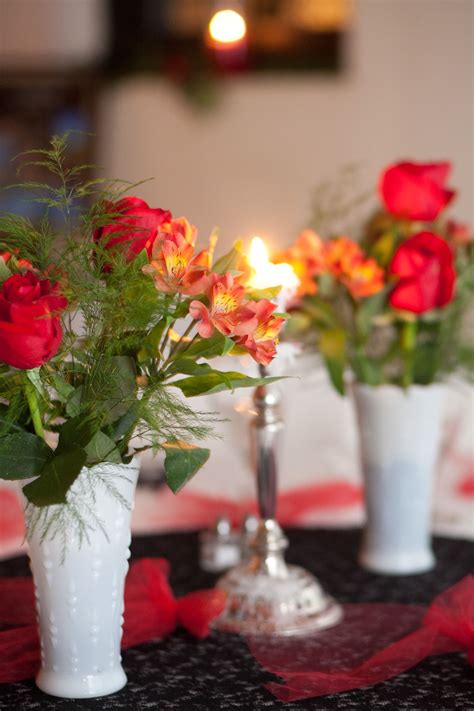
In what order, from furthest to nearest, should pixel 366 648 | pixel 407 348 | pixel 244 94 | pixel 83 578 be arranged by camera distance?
1. pixel 244 94
2. pixel 407 348
3. pixel 366 648
4. pixel 83 578

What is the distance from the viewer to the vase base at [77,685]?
0.86m

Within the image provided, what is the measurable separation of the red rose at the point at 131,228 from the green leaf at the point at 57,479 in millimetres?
160

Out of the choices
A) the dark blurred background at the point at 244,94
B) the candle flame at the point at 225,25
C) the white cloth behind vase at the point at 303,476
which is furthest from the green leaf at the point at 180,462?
the dark blurred background at the point at 244,94

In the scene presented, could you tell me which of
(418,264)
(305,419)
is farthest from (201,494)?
(418,264)

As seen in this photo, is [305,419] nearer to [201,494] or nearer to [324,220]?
[201,494]

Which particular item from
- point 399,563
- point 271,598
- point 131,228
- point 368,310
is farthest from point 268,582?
point 131,228

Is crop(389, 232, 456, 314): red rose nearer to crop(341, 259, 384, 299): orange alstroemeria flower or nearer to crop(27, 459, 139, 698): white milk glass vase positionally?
crop(341, 259, 384, 299): orange alstroemeria flower

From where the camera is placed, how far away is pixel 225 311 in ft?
2.72

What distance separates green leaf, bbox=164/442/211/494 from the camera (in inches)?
32.8

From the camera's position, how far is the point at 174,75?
3635 mm

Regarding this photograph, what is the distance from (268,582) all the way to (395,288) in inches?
14.7

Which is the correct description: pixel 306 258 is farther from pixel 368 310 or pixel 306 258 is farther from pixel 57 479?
pixel 57 479

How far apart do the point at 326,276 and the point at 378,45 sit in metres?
2.62

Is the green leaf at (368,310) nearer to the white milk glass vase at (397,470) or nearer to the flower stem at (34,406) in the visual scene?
the white milk glass vase at (397,470)
